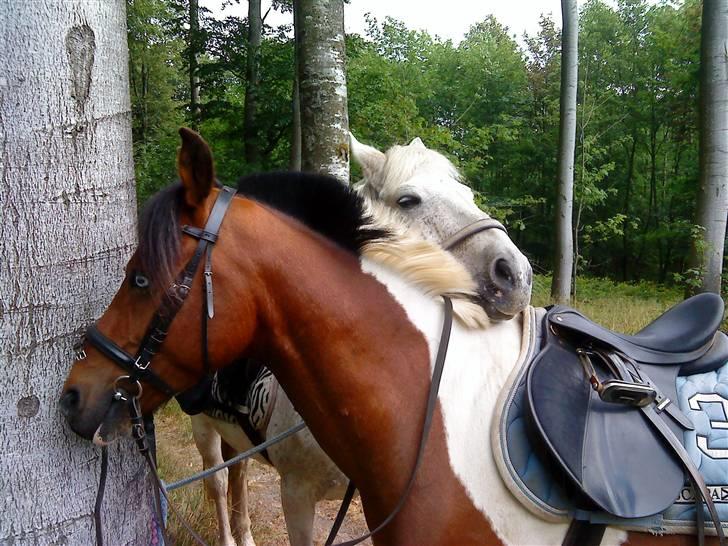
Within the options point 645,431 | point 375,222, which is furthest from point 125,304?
point 645,431

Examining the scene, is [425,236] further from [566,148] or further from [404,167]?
[566,148]

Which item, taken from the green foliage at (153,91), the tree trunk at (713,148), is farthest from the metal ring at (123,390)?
the green foliage at (153,91)

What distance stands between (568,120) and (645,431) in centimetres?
964

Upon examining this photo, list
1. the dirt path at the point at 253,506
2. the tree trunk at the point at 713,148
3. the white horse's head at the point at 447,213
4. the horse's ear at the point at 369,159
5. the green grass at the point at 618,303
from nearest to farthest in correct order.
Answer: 1. the white horse's head at the point at 447,213
2. the horse's ear at the point at 369,159
3. the dirt path at the point at 253,506
4. the tree trunk at the point at 713,148
5. the green grass at the point at 618,303

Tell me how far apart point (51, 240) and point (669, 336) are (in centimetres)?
212

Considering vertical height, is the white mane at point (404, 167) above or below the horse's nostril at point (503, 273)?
above

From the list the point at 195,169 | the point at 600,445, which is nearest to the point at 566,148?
the point at 600,445

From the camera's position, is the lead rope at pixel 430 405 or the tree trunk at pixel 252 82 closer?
the lead rope at pixel 430 405

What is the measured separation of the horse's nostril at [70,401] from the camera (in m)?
1.59

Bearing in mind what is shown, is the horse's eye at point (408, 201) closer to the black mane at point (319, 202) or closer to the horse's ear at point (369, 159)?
the horse's ear at point (369, 159)

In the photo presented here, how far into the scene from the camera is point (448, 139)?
9.67 meters

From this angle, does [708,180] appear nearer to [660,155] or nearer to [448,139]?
[448,139]

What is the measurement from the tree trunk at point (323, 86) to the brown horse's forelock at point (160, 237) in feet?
8.70

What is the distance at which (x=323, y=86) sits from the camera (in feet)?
13.7
